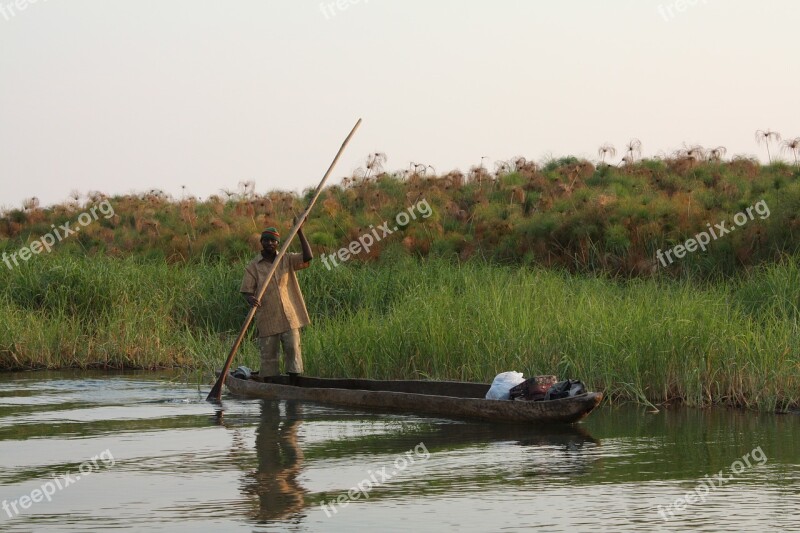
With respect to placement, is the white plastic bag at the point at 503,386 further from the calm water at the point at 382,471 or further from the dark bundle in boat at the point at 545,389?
the calm water at the point at 382,471

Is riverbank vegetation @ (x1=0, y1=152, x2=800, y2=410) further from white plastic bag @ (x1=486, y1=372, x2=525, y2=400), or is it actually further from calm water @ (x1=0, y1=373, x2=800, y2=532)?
white plastic bag @ (x1=486, y1=372, x2=525, y2=400)

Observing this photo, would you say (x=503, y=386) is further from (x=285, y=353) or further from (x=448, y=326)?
(x=285, y=353)

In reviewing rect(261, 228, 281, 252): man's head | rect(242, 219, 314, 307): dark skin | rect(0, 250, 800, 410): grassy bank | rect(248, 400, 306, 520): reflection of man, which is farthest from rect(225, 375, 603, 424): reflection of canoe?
rect(261, 228, 281, 252): man's head

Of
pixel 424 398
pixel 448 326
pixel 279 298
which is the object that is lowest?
pixel 424 398

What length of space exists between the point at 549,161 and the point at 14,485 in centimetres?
2584

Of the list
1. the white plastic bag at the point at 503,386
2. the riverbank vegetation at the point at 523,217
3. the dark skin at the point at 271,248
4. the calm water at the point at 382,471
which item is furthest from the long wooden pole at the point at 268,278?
the riverbank vegetation at the point at 523,217

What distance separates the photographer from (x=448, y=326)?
13023 millimetres

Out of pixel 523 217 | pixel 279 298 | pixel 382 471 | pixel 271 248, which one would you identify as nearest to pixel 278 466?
pixel 382 471

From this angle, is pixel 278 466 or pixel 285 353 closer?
pixel 278 466

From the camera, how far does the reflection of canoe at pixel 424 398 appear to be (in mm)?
9906

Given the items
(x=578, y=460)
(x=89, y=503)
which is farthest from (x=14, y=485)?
(x=578, y=460)

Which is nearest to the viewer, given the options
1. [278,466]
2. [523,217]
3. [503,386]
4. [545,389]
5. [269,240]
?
[278,466]

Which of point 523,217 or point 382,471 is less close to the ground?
point 523,217

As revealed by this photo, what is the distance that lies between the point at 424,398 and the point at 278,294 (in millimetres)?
2422
